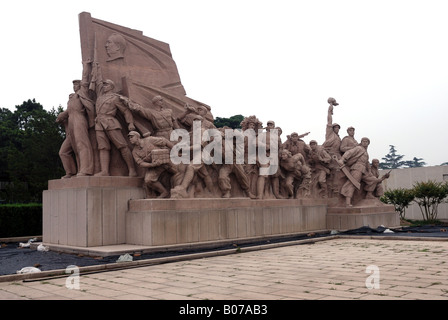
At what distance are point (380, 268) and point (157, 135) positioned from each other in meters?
6.08

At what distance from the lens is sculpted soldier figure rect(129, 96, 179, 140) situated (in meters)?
10.8

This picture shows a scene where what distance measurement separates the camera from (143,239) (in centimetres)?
950

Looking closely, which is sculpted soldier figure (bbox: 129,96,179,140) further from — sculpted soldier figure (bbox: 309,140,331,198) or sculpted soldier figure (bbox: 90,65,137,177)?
sculpted soldier figure (bbox: 309,140,331,198)

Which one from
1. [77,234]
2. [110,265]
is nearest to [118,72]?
[77,234]

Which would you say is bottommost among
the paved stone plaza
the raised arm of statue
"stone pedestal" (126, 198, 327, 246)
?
the paved stone plaza

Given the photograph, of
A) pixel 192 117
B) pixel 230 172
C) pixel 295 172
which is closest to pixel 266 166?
pixel 295 172

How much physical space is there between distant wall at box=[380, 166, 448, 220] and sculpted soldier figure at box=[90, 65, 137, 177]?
16.7 m

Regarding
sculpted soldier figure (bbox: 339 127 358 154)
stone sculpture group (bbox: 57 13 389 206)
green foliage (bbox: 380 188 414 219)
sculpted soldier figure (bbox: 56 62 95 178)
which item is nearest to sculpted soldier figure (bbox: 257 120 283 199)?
stone sculpture group (bbox: 57 13 389 206)

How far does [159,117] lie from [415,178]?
16.8 metres

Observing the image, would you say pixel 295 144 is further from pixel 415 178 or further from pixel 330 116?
pixel 415 178

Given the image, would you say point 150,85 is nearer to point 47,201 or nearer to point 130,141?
point 130,141

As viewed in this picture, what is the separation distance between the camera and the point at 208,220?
10.5 metres

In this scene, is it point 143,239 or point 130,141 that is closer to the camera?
point 143,239

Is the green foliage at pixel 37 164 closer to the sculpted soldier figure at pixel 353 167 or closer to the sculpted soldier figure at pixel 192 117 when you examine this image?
the sculpted soldier figure at pixel 192 117
